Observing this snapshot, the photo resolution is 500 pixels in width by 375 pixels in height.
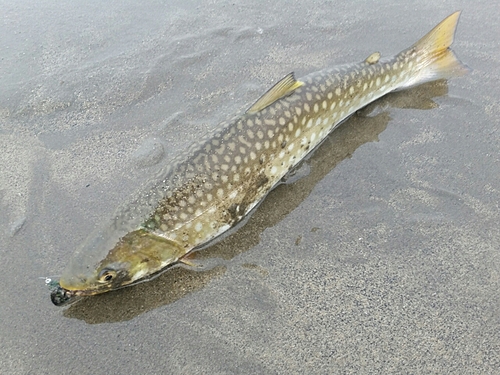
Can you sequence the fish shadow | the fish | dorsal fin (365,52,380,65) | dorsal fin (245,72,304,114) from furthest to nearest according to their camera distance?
dorsal fin (365,52,380,65) → dorsal fin (245,72,304,114) → the fish shadow → the fish

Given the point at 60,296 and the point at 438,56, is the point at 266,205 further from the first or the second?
the point at 438,56

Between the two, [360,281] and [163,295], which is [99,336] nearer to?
[163,295]

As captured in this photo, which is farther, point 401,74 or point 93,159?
point 401,74

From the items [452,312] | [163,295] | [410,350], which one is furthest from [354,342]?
[163,295]

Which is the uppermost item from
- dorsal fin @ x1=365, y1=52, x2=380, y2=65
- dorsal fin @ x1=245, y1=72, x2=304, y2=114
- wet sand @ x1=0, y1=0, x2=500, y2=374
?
dorsal fin @ x1=245, y1=72, x2=304, y2=114

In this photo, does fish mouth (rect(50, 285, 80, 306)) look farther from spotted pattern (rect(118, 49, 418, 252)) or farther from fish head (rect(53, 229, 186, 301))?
spotted pattern (rect(118, 49, 418, 252))

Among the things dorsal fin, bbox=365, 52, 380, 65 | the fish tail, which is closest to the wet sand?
the fish tail

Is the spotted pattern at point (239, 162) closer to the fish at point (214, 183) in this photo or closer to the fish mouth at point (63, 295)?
the fish at point (214, 183)

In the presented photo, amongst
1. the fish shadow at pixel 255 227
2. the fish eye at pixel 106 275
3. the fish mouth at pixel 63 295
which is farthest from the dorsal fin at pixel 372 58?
the fish mouth at pixel 63 295
